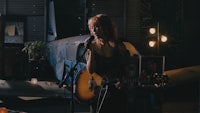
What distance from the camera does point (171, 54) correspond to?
1473 centimetres

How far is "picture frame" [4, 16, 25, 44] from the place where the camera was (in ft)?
53.1

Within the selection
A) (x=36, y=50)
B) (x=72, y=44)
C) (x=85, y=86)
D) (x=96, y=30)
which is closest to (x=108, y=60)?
(x=96, y=30)

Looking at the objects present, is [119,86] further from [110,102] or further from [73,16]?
[73,16]

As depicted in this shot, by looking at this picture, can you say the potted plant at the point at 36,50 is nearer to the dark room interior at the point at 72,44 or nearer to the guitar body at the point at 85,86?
the dark room interior at the point at 72,44

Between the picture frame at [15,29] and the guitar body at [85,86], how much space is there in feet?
37.3

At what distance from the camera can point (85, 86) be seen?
5066 millimetres

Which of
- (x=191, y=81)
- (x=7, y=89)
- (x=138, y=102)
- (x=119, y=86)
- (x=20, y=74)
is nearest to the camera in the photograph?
(x=119, y=86)

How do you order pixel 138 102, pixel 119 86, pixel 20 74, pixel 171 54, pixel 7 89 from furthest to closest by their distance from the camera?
1. pixel 171 54
2. pixel 20 74
3. pixel 7 89
4. pixel 138 102
5. pixel 119 86

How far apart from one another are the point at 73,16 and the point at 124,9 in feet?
→ 6.59

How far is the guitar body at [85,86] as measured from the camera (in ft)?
14.5

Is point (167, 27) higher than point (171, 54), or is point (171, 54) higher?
point (167, 27)

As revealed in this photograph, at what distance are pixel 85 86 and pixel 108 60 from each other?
0.81 meters

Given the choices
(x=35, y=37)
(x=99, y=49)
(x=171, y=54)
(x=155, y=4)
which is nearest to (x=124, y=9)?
(x=155, y=4)

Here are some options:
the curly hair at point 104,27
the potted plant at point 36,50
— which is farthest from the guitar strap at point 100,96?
the potted plant at point 36,50
